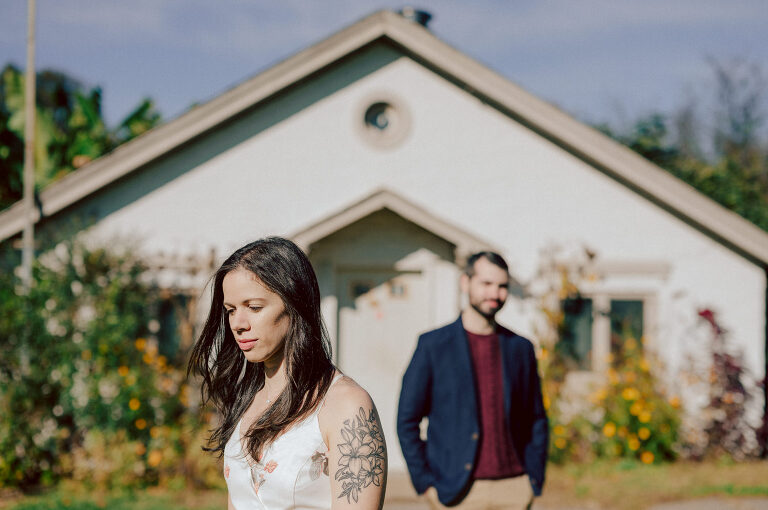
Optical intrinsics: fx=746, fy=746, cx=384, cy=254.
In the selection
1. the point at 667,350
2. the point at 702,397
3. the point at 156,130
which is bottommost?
the point at 702,397

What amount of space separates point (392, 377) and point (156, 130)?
4372 mm

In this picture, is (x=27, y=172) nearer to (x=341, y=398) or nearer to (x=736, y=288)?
(x=341, y=398)

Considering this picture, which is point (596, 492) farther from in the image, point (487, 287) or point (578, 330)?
point (487, 287)

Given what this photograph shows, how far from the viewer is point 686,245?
31.7 ft

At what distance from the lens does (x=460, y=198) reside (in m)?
9.81

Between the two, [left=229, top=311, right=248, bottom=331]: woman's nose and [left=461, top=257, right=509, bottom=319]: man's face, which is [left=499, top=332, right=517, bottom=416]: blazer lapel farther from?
[left=229, top=311, right=248, bottom=331]: woman's nose

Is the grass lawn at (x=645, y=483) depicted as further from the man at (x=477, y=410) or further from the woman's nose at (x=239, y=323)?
the woman's nose at (x=239, y=323)

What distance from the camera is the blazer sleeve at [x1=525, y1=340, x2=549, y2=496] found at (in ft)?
13.9

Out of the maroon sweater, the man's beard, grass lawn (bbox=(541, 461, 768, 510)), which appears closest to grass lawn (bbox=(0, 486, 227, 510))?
grass lawn (bbox=(541, 461, 768, 510))

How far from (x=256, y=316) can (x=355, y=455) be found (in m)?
0.52

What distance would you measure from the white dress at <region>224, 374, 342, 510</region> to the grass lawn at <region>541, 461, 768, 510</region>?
6343mm

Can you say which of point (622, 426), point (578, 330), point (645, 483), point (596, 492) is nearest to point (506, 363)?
point (596, 492)

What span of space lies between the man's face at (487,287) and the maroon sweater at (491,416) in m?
0.24

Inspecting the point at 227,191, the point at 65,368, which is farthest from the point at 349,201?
the point at 65,368
